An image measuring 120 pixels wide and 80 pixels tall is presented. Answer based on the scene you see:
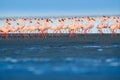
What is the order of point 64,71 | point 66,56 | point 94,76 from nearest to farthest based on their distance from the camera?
point 94,76, point 64,71, point 66,56

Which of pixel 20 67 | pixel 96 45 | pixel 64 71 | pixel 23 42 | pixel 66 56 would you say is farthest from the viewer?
pixel 23 42

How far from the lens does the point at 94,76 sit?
32.2 ft

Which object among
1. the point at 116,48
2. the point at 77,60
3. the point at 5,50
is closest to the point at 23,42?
the point at 5,50

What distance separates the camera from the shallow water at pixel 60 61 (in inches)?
395

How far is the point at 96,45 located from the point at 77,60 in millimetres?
3736

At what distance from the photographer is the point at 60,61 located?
477 inches

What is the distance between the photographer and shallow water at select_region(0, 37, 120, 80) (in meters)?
10.0

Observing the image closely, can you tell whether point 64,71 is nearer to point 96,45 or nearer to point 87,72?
point 87,72

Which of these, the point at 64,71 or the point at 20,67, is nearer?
the point at 64,71

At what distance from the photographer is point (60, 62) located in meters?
11.9

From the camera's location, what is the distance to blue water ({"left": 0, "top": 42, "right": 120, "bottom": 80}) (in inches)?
394

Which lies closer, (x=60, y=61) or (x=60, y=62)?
(x=60, y=62)

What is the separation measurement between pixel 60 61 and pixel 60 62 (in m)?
0.20

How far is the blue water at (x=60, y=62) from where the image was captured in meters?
10.0
